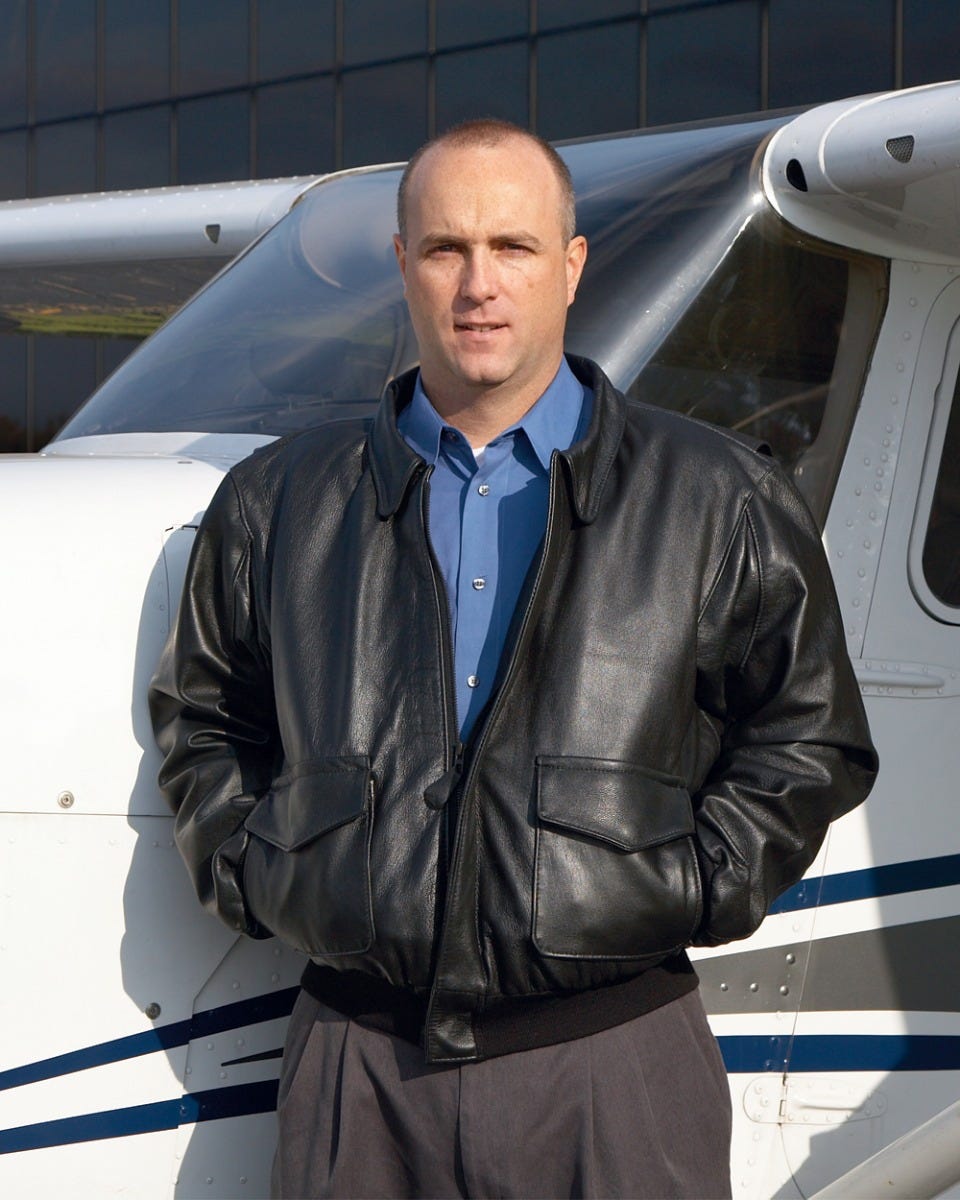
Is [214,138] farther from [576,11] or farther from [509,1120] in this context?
[509,1120]

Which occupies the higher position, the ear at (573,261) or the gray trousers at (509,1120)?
the ear at (573,261)

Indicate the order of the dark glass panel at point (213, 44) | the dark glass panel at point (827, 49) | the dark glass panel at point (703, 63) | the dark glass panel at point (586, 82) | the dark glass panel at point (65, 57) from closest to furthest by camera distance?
the dark glass panel at point (827, 49), the dark glass panel at point (703, 63), the dark glass panel at point (586, 82), the dark glass panel at point (213, 44), the dark glass panel at point (65, 57)

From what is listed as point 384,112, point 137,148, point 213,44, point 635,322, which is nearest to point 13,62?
point 137,148

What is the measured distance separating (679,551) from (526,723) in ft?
1.03

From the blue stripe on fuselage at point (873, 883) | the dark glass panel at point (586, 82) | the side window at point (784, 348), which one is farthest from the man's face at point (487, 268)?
the dark glass panel at point (586, 82)

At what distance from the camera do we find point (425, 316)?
2.24m

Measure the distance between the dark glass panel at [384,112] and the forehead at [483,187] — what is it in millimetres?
14410

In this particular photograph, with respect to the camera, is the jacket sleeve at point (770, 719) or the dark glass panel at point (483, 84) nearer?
the jacket sleeve at point (770, 719)

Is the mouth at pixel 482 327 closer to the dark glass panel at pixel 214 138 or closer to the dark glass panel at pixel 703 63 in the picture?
the dark glass panel at pixel 703 63

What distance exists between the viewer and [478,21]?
15.8m

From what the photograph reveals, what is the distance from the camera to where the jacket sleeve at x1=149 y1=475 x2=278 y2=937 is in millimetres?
2205

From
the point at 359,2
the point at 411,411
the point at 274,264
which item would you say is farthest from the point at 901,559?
the point at 359,2

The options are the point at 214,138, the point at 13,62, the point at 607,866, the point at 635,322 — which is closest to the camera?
the point at 607,866

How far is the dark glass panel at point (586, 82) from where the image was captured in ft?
48.6
